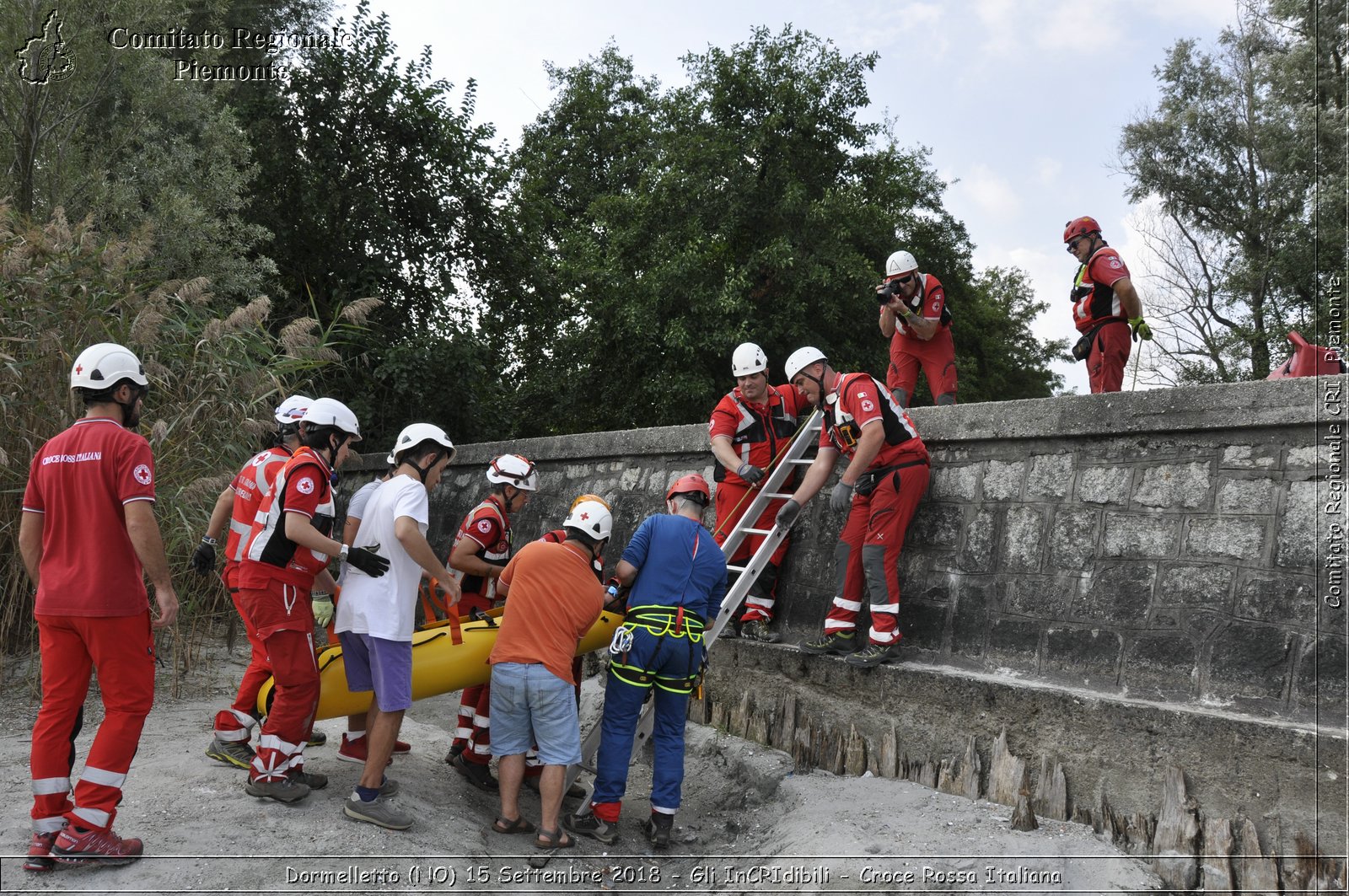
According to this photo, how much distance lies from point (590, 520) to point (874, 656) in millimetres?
1728

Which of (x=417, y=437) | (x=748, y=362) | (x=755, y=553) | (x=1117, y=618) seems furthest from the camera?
(x=748, y=362)

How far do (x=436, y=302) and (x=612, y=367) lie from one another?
17.5ft

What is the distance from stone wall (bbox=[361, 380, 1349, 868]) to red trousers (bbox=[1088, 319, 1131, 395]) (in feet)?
4.54

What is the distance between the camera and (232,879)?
4121 millimetres

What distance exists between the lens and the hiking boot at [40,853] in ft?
13.3

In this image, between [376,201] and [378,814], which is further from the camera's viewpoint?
[376,201]

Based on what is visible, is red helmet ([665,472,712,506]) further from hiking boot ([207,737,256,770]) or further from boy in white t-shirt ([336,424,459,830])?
hiking boot ([207,737,256,770])

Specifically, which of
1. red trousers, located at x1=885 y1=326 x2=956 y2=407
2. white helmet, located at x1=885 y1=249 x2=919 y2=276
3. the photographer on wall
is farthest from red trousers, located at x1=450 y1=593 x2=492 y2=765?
white helmet, located at x1=885 y1=249 x2=919 y2=276

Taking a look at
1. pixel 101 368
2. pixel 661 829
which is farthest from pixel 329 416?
pixel 661 829

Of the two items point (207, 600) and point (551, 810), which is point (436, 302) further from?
point (551, 810)

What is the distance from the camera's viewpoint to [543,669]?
504 cm

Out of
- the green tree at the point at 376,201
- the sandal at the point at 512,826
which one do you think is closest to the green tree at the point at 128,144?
the green tree at the point at 376,201

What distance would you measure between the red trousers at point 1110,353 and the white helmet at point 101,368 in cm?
546

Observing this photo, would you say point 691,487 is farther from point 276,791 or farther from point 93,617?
point 93,617
